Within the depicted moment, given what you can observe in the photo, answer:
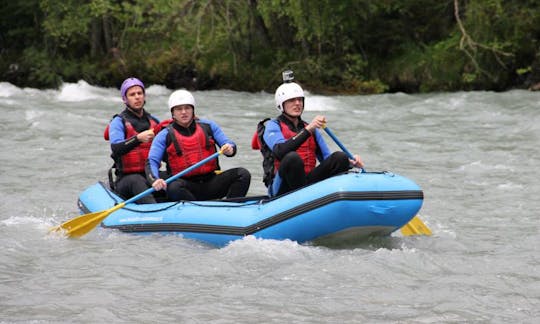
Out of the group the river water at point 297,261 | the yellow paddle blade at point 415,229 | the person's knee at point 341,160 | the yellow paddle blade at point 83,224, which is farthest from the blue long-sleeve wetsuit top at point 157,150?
the yellow paddle blade at point 415,229

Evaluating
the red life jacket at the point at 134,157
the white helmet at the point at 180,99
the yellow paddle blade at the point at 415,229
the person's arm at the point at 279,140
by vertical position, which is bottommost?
the yellow paddle blade at the point at 415,229

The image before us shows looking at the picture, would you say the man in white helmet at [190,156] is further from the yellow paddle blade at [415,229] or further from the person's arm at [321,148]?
the yellow paddle blade at [415,229]

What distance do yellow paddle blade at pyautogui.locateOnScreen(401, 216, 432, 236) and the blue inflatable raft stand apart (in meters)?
0.56

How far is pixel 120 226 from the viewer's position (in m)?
6.95

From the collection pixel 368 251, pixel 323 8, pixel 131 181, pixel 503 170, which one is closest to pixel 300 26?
pixel 323 8

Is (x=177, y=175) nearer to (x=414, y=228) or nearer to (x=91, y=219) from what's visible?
(x=91, y=219)

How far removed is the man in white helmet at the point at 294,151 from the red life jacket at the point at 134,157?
46.0 inches

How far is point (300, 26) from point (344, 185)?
1233 centimetres

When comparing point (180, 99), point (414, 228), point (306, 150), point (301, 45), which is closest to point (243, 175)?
point (306, 150)

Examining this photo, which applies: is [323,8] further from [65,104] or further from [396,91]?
[65,104]

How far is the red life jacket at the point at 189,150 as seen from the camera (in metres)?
7.02

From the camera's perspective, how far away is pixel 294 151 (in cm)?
650

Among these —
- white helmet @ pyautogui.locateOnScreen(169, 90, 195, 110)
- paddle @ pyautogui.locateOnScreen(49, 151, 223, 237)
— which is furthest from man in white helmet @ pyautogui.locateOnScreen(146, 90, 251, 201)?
paddle @ pyautogui.locateOnScreen(49, 151, 223, 237)

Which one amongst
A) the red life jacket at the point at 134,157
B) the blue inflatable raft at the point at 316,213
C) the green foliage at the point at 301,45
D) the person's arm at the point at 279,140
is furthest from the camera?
the green foliage at the point at 301,45
